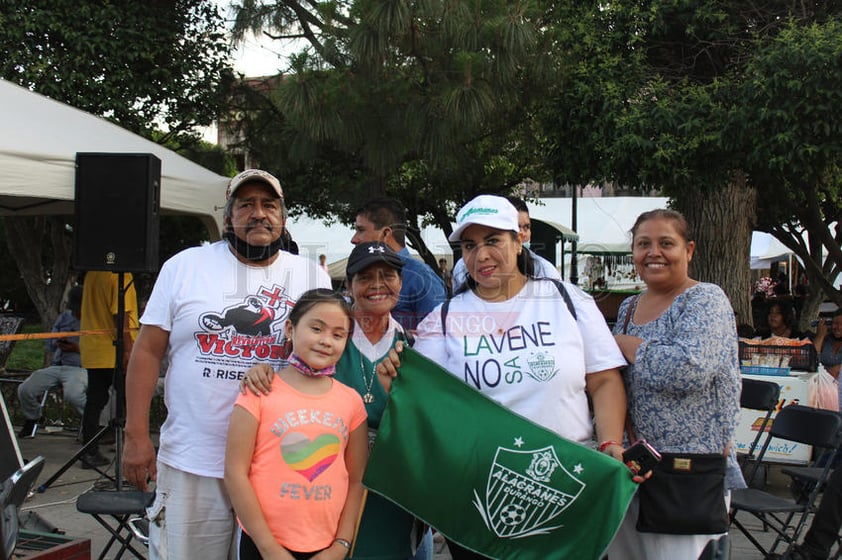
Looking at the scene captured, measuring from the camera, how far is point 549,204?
23.8 metres

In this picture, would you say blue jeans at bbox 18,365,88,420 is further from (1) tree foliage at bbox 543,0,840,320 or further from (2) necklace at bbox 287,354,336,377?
(1) tree foliage at bbox 543,0,840,320

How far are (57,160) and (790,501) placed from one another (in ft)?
17.8

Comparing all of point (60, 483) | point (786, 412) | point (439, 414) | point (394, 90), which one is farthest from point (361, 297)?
point (394, 90)

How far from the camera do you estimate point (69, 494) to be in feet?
17.7

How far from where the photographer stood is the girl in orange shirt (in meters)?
2.06

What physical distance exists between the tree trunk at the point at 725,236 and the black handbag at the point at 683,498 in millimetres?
6685

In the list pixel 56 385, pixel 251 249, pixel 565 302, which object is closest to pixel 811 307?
pixel 56 385

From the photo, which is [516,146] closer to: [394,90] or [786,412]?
[394,90]

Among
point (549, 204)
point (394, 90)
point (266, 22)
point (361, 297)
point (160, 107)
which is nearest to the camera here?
point (361, 297)

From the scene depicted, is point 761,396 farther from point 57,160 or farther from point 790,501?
point 57,160

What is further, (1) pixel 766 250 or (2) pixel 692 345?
(1) pixel 766 250

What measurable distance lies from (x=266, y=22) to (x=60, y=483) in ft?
19.2

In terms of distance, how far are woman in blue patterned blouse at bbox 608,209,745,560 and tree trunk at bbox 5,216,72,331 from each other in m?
9.93

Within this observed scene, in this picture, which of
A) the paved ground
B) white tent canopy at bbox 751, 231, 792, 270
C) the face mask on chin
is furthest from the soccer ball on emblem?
white tent canopy at bbox 751, 231, 792, 270
